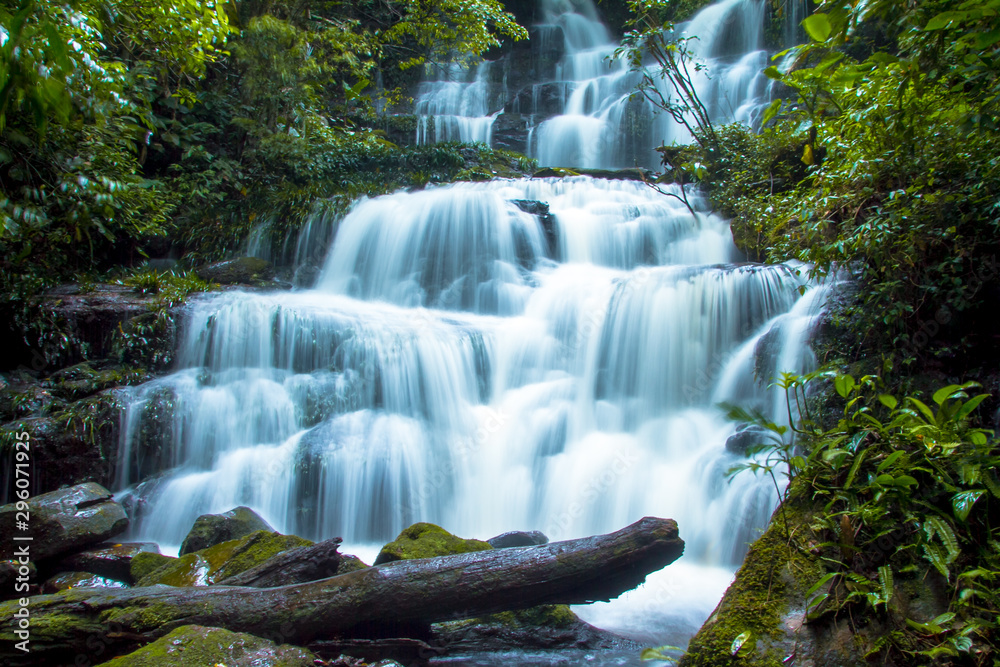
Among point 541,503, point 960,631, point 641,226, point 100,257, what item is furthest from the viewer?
point 641,226

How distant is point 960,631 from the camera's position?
200 centimetres

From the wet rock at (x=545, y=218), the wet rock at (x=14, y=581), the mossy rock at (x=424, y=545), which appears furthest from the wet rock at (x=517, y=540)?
the wet rock at (x=545, y=218)

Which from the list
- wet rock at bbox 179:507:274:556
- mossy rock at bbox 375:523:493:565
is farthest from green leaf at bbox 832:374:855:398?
wet rock at bbox 179:507:274:556

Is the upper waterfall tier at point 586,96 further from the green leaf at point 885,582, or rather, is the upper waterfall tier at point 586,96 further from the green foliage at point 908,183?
the green leaf at point 885,582

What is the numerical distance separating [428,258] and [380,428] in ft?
14.0

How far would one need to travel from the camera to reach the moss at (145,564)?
4336mm

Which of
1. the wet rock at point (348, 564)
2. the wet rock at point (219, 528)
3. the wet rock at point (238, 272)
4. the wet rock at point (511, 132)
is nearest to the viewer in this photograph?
the wet rock at point (348, 564)

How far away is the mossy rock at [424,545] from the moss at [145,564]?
1717mm

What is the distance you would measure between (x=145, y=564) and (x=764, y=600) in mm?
4292

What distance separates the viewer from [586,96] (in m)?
17.2

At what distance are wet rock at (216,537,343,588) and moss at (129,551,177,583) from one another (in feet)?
3.92

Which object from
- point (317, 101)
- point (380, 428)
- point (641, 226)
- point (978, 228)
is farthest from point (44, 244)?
point (978, 228)

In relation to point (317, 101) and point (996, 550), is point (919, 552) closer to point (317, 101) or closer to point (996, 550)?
point (996, 550)

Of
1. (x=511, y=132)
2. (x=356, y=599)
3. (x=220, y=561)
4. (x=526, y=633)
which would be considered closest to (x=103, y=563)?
(x=220, y=561)
